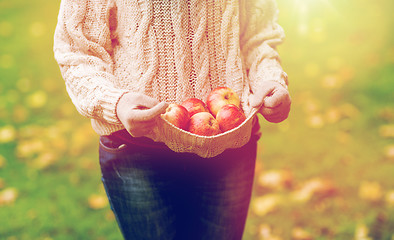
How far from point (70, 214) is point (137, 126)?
6.31 ft

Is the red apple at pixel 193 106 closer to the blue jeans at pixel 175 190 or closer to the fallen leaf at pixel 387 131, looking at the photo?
the blue jeans at pixel 175 190

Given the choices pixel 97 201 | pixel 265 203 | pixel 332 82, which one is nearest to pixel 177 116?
pixel 265 203

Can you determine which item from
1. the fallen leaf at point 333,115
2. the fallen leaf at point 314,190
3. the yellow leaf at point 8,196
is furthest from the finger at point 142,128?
the fallen leaf at point 333,115

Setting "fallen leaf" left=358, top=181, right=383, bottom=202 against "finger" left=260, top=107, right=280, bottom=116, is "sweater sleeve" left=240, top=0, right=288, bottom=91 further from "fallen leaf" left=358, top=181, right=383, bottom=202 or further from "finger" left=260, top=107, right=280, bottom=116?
"fallen leaf" left=358, top=181, right=383, bottom=202

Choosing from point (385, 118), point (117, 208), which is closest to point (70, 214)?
point (117, 208)

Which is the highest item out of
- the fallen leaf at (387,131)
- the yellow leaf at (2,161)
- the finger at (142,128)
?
the finger at (142,128)

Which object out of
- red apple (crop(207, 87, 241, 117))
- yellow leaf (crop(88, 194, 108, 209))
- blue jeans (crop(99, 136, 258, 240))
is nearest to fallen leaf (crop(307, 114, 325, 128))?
yellow leaf (crop(88, 194, 108, 209))

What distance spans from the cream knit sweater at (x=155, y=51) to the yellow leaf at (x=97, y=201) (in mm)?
1636

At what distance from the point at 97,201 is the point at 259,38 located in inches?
74.1

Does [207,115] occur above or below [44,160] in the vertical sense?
above

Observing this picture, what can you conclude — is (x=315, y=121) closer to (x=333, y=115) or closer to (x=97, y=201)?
(x=333, y=115)

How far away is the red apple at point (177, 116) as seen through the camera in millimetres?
1121

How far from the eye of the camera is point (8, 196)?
288 cm

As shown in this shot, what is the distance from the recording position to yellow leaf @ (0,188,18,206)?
284 cm
